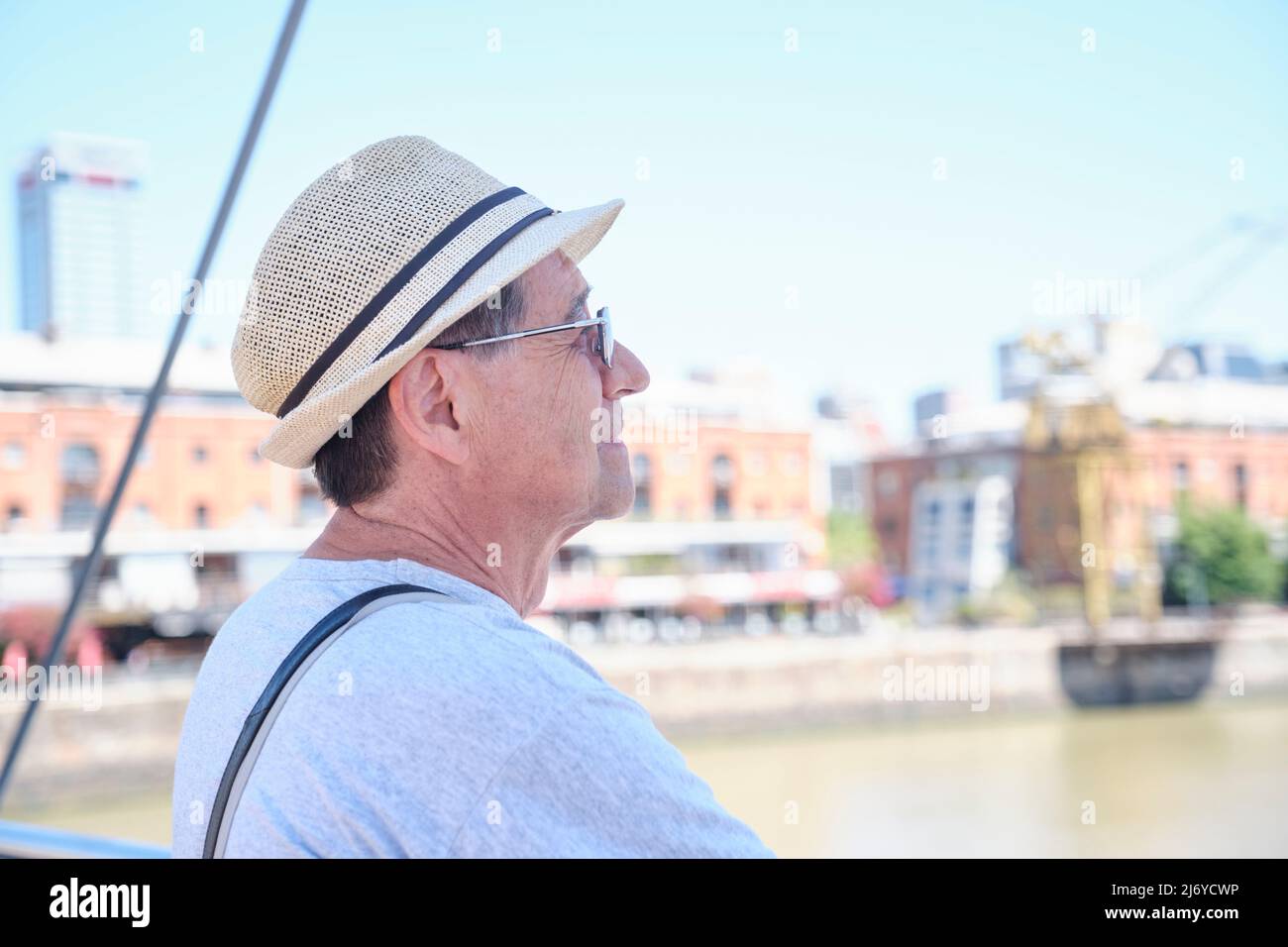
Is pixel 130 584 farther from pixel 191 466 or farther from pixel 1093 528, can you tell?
pixel 1093 528

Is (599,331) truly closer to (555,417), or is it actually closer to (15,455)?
(555,417)

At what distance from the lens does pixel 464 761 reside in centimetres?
49

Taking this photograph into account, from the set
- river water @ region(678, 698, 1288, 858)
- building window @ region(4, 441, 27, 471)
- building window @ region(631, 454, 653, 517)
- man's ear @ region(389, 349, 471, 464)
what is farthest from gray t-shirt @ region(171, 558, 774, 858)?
building window @ region(631, 454, 653, 517)

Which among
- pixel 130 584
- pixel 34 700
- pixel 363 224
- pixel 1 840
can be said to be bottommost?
pixel 130 584

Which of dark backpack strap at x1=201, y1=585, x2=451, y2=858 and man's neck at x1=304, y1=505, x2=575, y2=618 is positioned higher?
man's neck at x1=304, y1=505, x2=575, y2=618

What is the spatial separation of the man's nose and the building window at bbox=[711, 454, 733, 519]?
87.1 feet

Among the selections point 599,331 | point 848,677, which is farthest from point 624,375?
point 848,677

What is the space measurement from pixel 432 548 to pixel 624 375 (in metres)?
0.18

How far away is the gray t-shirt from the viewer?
0.49m

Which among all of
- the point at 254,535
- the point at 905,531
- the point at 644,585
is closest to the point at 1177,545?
the point at 905,531

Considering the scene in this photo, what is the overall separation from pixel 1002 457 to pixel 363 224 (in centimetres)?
3124

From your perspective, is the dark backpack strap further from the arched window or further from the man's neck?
the arched window

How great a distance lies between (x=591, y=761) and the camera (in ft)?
1.60
